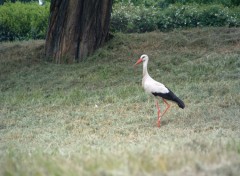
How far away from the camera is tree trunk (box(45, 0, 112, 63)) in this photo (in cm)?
1597

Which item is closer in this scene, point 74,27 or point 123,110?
point 123,110

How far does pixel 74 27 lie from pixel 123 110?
209 inches

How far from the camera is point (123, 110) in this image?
37.1 feet

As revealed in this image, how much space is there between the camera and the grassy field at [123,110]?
16.4ft

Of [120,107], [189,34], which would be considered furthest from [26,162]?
[189,34]

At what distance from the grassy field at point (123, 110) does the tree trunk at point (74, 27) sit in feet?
1.36

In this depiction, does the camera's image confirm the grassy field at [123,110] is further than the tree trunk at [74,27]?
No

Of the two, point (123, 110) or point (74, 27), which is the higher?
point (74, 27)

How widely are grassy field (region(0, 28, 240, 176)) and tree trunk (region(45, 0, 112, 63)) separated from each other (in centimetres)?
41

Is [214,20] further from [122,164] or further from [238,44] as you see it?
[122,164]

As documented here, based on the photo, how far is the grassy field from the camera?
4.98 metres

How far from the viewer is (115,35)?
57.3ft

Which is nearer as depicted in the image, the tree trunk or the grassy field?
the grassy field

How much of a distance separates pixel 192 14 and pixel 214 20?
0.81 meters
